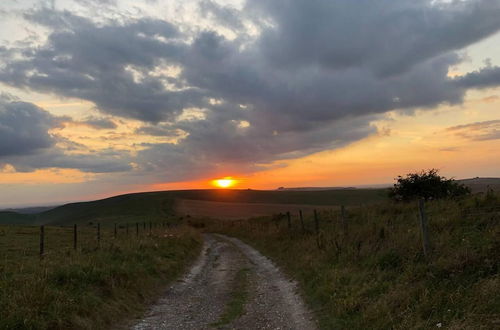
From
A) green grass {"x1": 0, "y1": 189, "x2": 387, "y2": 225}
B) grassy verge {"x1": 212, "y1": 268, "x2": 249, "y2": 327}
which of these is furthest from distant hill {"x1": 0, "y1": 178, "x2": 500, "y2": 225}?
grassy verge {"x1": 212, "y1": 268, "x2": 249, "y2": 327}

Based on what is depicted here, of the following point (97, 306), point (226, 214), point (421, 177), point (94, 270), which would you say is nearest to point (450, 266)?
point (97, 306)

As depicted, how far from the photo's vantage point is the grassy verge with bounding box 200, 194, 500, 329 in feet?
24.0

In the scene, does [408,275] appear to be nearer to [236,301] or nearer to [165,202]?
[236,301]

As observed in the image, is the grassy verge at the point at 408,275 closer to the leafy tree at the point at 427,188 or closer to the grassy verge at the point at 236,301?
the grassy verge at the point at 236,301

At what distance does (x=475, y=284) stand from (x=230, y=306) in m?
6.35

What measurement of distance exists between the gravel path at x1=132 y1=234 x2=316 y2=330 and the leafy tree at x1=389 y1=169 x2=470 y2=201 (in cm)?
1495

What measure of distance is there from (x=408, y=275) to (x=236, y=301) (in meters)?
5.05

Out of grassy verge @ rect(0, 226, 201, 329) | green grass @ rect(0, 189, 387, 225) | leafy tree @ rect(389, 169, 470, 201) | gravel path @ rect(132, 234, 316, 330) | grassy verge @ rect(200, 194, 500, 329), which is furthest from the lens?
green grass @ rect(0, 189, 387, 225)

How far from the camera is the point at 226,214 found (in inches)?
3664

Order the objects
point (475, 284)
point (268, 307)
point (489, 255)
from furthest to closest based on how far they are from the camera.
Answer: point (268, 307)
point (489, 255)
point (475, 284)

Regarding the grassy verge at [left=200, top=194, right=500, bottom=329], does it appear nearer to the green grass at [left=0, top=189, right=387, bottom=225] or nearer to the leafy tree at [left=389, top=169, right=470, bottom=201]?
the leafy tree at [left=389, top=169, right=470, bottom=201]

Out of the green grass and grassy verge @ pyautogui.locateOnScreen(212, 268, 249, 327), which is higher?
the green grass

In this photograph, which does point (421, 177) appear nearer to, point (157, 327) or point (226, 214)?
point (157, 327)

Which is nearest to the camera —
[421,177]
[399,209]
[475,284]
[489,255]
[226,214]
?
[475,284]
